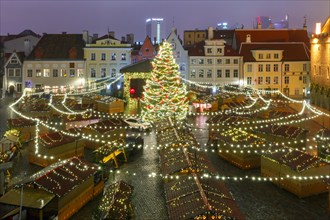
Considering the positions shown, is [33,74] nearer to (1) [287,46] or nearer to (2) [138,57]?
(2) [138,57]

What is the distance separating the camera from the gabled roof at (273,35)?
190 feet

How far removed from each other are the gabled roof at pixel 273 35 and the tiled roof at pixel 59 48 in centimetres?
2114

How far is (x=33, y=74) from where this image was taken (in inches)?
2132

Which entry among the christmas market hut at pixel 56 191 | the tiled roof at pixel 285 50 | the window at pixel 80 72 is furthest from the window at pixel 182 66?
the christmas market hut at pixel 56 191

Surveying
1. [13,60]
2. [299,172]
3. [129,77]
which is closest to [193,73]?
[129,77]

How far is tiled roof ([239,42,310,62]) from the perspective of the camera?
5366 centimetres

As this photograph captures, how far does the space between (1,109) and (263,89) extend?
102 feet

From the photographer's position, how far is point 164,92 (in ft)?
106

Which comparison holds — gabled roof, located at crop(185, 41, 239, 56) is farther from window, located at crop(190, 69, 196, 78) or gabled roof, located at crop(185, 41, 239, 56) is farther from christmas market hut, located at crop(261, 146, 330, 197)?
christmas market hut, located at crop(261, 146, 330, 197)

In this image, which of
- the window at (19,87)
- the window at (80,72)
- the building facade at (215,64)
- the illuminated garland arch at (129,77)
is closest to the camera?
the illuminated garland arch at (129,77)

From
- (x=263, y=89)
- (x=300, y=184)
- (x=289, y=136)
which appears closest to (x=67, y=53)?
(x=263, y=89)

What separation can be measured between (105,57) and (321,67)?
27.1 m

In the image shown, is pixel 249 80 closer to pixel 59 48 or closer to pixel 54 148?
pixel 59 48

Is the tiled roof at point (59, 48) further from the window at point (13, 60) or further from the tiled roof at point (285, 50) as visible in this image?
the tiled roof at point (285, 50)
